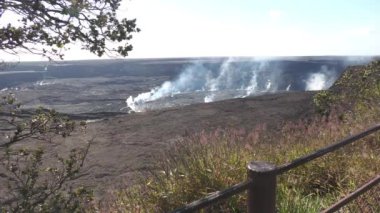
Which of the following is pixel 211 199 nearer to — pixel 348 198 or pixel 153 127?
pixel 348 198

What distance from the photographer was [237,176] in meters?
6.27

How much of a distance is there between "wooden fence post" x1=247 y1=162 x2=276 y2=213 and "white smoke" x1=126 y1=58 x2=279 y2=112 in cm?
7068

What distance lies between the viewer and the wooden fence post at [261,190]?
2.38 meters

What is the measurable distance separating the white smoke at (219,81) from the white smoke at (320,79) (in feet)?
20.9

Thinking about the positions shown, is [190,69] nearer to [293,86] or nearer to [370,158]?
[293,86]

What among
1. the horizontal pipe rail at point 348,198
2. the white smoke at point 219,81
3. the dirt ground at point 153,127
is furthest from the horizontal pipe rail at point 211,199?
the white smoke at point 219,81

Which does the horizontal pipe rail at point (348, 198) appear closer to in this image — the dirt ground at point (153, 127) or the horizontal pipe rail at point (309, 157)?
the horizontal pipe rail at point (309, 157)

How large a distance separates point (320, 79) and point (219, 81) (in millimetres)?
21149

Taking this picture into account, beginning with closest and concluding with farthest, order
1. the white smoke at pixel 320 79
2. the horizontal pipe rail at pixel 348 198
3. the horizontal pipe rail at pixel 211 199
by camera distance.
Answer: the horizontal pipe rail at pixel 211 199
the horizontal pipe rail at pixel 348 198
the white smoke at pixel 320 79

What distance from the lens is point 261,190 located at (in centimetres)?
239

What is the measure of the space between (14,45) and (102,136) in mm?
16382

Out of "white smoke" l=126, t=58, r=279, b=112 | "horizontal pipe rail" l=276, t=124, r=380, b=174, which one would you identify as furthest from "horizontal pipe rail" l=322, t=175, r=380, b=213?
"white smoke" l=126, t=58, r=279, b=112

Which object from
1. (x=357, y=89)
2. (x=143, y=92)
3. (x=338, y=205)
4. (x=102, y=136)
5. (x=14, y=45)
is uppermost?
(x=14, y=45)

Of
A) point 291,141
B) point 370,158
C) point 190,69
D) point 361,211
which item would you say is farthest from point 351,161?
point 190,69
